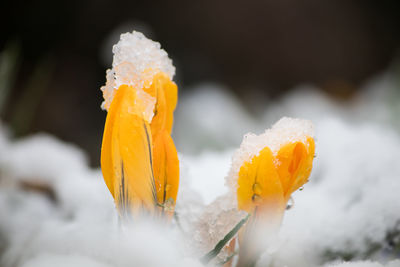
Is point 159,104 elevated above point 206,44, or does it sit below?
below

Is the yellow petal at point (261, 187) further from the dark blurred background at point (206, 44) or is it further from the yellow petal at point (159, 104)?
the dark blurred background at point (206, 44)

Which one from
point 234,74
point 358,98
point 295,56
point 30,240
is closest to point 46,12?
point 234,74

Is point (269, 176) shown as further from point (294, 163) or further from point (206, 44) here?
point (206, 44)

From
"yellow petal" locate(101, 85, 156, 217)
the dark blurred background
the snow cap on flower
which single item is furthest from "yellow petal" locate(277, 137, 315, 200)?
the dark blurred background

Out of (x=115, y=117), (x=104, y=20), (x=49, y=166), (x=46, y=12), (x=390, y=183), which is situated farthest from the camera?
(x=104, y=20)

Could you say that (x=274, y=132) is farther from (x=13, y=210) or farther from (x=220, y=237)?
(x=13, y=210)

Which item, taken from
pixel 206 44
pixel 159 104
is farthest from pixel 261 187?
pixel 206 44

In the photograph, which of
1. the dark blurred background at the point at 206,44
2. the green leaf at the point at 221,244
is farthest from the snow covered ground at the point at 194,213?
the dark blurred background at the point at 206,44
